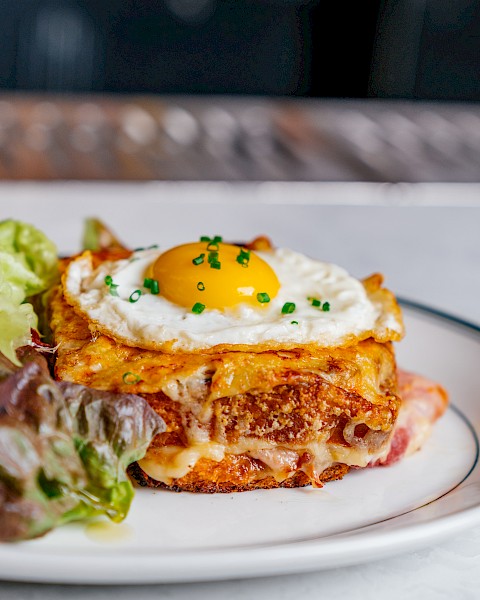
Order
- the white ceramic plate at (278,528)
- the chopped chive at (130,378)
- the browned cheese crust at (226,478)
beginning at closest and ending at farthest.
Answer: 1. the white ceramic plate at (278,528)
2. the chopped chive at (130,378)
3. the browned cheese crust at (226,478)

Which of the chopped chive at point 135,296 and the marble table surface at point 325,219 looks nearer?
the chopped chive at point 135,296

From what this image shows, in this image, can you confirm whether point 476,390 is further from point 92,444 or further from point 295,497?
point 92,444

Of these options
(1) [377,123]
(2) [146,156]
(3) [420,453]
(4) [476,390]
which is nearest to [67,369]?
(3) [420,453]

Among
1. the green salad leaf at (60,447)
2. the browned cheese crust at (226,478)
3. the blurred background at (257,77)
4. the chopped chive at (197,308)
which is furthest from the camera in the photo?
the blurred background at (257,77)

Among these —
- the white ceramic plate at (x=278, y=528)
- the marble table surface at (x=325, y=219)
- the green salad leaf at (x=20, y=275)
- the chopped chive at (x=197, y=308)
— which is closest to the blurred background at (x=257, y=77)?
the marble table surface at (x=325, y=219)

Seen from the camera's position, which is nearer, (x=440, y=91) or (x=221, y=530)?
(x=221, y=530)

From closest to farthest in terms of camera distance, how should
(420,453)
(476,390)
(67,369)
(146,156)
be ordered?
(67,369)
(420,453)
(476,390)
(146,156)

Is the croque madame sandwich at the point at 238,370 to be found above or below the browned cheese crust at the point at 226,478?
above

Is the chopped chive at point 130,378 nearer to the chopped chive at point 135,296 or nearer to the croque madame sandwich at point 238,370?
the croque madame sandwich at point 238,370
